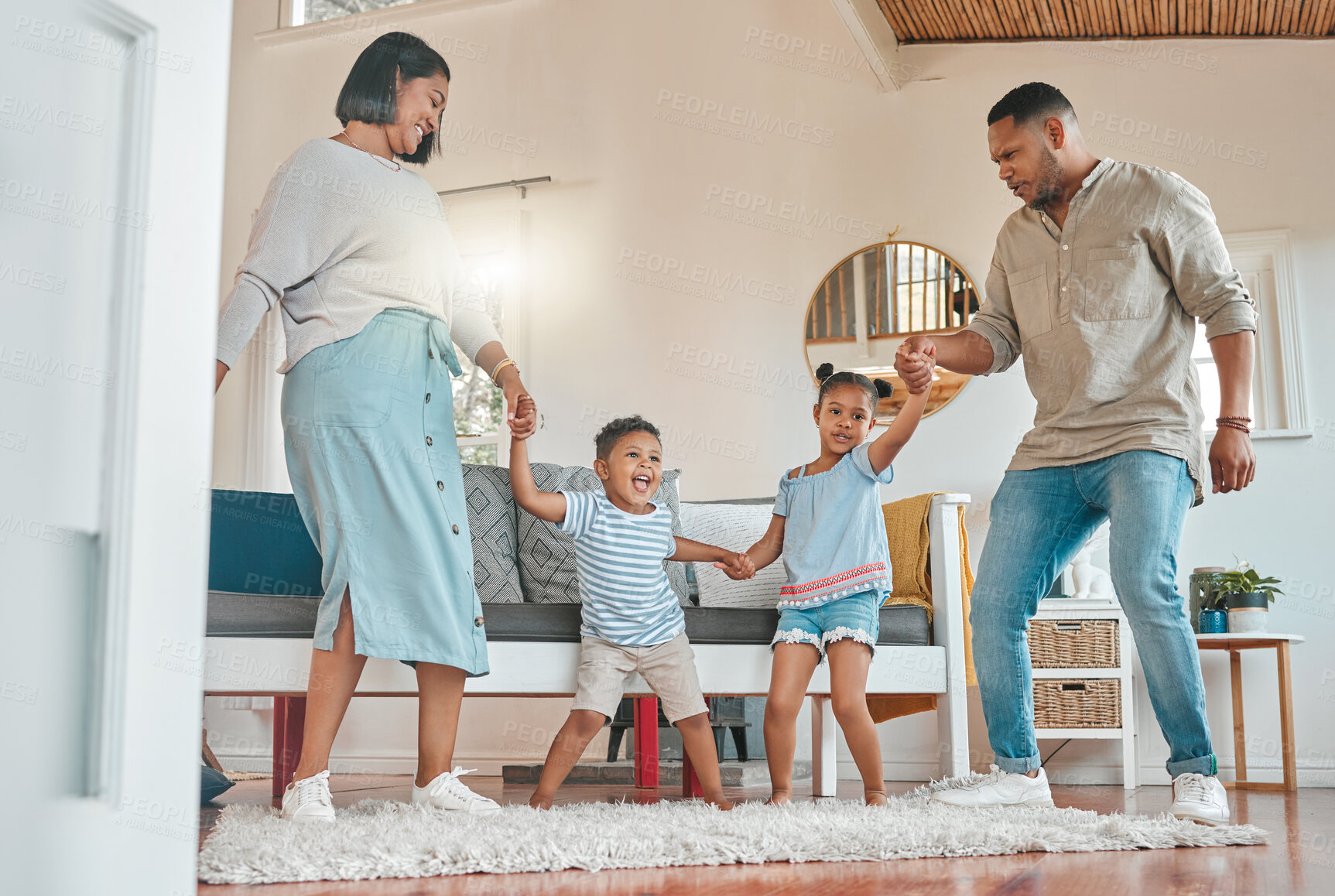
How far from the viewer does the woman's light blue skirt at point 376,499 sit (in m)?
1.74

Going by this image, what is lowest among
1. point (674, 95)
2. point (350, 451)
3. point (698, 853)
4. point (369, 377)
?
point (698, 853)

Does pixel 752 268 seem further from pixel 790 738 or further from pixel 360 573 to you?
pixel 360 573

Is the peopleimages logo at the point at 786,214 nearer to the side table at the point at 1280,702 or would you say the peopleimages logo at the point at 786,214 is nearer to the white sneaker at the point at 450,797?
the side table at the point at 1280,702

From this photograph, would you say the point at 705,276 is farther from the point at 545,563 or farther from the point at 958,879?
the point at 958,879

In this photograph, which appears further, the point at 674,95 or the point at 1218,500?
the point at 674,95

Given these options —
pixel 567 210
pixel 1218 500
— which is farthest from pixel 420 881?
pixel 567 210

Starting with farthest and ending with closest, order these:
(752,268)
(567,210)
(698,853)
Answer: (567,210) → (752,268) → (698,853)

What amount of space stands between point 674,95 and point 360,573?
10.9ft

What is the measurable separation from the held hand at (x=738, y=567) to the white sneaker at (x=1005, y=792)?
61 cm

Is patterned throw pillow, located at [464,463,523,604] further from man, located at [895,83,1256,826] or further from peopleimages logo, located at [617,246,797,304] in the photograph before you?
peopleimages logo, located at [617,246,797,304]

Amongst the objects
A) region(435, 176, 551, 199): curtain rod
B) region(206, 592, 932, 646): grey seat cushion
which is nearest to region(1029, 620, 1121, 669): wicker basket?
region(206, 592, 932, 646): grey seat cushion

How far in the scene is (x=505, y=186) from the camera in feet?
15.7

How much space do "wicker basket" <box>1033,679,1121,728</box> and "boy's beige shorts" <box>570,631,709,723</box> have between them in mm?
1573

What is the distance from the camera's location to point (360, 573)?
5.71 feet
